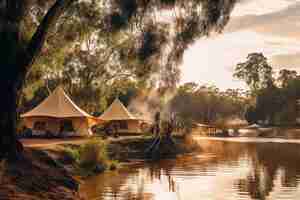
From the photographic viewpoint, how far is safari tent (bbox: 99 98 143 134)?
3888cm

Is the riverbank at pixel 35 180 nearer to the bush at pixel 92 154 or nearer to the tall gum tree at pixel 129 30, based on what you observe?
the tall gum tree at pixel 129 30

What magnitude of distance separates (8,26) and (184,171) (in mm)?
12759

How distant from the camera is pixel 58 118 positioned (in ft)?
107

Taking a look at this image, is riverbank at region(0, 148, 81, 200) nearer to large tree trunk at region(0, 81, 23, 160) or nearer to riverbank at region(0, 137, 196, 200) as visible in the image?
riverbank at region(0, 137, 196, 200)

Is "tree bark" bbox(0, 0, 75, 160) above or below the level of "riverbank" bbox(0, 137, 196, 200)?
above

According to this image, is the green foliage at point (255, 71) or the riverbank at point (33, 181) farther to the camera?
the green foliage at point (255, 71)

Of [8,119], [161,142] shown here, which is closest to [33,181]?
[8,119]

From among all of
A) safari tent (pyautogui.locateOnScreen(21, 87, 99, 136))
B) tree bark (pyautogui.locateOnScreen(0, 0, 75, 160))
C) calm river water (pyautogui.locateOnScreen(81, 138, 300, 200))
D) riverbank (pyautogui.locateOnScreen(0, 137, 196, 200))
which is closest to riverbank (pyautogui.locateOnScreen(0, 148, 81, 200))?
riverbank (pyautogui.locateOnScreen(0, 137, 196, 200))

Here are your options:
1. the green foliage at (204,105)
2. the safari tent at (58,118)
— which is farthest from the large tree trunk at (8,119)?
the green foliage at (204,105)

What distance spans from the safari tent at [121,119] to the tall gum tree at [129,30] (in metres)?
25.3

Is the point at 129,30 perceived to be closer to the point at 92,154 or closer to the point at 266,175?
the point at 92,154

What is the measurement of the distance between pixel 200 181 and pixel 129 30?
A: 780cm

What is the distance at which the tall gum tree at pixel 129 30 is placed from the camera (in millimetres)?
12609

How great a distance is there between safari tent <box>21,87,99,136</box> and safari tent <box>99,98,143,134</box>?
197 inches
